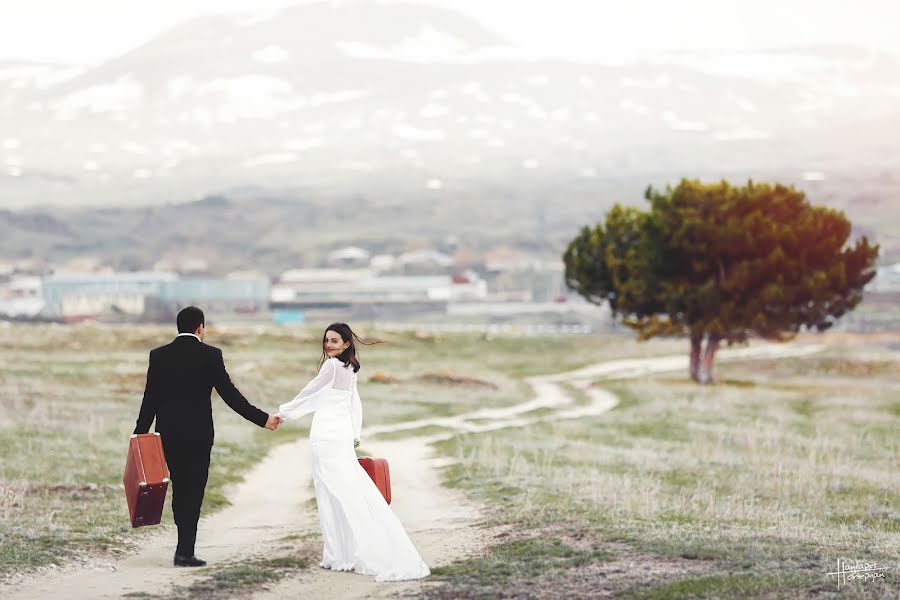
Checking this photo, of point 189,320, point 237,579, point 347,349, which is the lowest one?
point 237,579

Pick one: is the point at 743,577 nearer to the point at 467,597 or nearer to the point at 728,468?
the point at 467,597

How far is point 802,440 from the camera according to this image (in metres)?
35.2

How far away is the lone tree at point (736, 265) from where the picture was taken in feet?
A: 192

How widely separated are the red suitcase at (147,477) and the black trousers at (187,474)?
0.12 meters

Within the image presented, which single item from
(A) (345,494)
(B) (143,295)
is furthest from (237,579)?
(B) (143,295)

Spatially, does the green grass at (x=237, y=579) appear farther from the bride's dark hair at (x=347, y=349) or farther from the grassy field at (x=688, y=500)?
the bride's dark hair at (x=347, y=349)

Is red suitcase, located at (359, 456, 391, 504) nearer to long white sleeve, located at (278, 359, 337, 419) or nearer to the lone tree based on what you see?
long white sleeve, located at (278, 359, 337, 419)

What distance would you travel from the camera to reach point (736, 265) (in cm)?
5906

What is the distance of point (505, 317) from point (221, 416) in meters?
111

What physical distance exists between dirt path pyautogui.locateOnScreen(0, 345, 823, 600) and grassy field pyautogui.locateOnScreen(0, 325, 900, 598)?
48 cm

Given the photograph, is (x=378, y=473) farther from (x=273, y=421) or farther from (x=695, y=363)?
(x=695, y=363)

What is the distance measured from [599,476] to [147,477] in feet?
40.3

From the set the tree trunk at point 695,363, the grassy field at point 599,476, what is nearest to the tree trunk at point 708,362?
the tree trunk at point 695,363

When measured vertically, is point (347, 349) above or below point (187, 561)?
above
